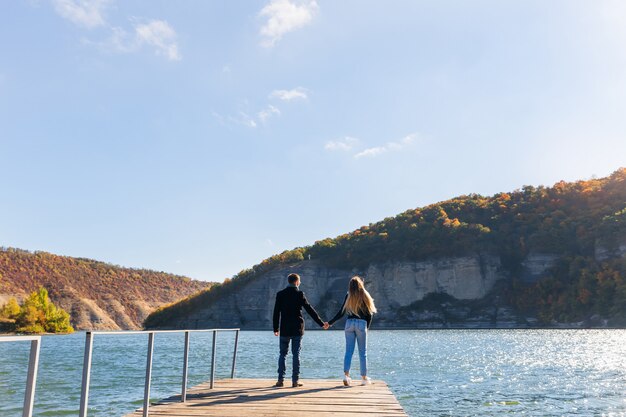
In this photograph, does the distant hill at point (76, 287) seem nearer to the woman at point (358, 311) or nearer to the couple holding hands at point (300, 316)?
the couple holding hands at point (300, 316)

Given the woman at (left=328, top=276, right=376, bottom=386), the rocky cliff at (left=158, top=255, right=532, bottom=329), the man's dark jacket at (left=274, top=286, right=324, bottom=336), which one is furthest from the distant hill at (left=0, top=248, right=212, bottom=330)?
the woman at (left=328, top=276, right=376, bottom=386)

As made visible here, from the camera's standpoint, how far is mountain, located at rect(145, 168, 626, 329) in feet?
321

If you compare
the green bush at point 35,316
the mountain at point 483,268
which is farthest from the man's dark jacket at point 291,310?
the green bush at point 35,316

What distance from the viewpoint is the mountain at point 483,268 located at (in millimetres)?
97875

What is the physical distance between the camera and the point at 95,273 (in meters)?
194

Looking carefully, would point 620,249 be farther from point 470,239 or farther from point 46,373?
point 46,373

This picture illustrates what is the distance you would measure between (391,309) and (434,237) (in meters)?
20.3

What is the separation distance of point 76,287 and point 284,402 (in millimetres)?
187277

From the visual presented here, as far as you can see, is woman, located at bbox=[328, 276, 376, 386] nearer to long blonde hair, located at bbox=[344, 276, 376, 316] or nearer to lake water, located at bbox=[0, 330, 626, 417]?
long blonde hair, located at bbox=[344, 276, 376, 316]

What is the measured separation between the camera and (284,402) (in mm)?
8523

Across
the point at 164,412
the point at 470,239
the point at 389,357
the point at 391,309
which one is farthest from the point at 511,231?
the point at 164,412

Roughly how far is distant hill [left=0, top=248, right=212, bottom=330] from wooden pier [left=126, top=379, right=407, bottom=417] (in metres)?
152

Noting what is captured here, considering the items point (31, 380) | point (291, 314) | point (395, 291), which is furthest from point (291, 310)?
point (395, 291)

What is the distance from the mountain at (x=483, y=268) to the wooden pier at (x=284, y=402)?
9393 centimetres
